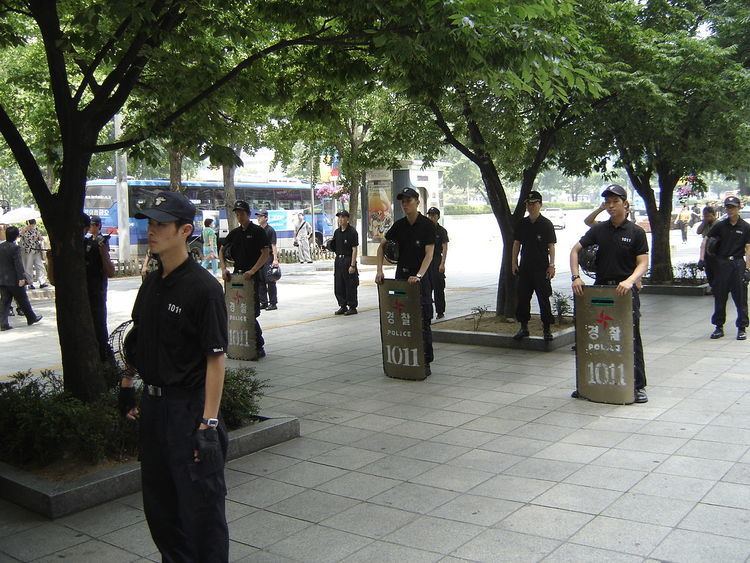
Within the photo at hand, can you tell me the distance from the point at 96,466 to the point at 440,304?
8.33 metres

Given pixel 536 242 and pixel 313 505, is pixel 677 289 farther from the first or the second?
pixel 313 505

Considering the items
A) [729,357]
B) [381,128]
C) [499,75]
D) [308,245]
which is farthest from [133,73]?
[308,245]

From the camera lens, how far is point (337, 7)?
272 inches

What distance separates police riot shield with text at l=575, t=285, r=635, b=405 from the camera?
674 centimetres

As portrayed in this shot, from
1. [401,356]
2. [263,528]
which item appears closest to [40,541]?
[263,528]

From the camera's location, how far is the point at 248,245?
32.1ft

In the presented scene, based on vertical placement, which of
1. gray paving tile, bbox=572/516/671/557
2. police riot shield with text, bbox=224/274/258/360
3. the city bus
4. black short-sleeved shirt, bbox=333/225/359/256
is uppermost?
the city bus

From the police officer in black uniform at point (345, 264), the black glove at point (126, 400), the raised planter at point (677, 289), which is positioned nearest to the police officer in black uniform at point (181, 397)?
the black glove at point (126, 400)

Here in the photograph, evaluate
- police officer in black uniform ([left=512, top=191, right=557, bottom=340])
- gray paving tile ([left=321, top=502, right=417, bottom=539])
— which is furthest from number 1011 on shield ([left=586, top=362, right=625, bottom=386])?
gray paving tile ([left=321, top=502, right=417, bottom=539])

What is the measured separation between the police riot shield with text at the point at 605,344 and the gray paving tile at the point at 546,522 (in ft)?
8.56

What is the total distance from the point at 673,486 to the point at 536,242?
4.80 m

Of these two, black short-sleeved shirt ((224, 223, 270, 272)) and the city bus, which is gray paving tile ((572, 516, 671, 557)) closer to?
black short-sleeved shirt ((224, 223, 270, 272))

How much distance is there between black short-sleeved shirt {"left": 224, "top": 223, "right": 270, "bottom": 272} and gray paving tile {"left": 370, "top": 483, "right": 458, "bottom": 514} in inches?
210

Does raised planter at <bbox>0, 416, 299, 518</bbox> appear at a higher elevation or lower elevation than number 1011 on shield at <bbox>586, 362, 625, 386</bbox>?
lower
